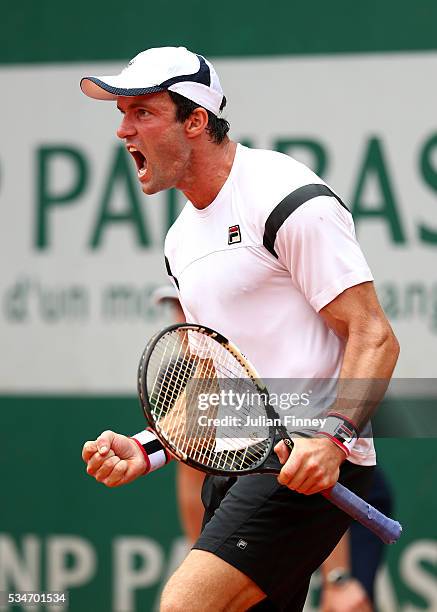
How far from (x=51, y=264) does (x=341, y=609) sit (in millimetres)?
1800

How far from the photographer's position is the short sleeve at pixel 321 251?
2.77 m

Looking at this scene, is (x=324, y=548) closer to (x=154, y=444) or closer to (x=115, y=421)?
(x=154, y=444)

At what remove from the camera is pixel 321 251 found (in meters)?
2.77

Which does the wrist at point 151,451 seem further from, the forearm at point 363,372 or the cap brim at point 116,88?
the cap brim at point 116,88

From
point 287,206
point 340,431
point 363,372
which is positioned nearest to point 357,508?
point 340,431

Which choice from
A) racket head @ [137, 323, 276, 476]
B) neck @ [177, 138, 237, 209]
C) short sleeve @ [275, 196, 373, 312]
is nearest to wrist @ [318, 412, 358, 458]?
racket head @ [137, 323, 276, 476]

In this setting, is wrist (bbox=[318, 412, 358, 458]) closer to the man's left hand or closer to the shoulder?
the man's left hand

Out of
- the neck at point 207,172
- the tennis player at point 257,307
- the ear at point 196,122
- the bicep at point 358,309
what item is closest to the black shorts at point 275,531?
the tennis player at point 257,307

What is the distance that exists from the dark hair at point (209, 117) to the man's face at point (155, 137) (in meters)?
0.01

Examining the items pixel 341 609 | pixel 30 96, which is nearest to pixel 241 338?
pixel 341 609

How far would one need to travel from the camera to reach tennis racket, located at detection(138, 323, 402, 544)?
108 inches

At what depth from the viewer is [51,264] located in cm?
498

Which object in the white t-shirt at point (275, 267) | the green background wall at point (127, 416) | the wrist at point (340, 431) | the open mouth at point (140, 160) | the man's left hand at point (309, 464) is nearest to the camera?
the man's left hand at point (309, 464)

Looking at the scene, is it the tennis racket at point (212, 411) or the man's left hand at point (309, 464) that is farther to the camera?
the tennis racket at point (212, 411)
